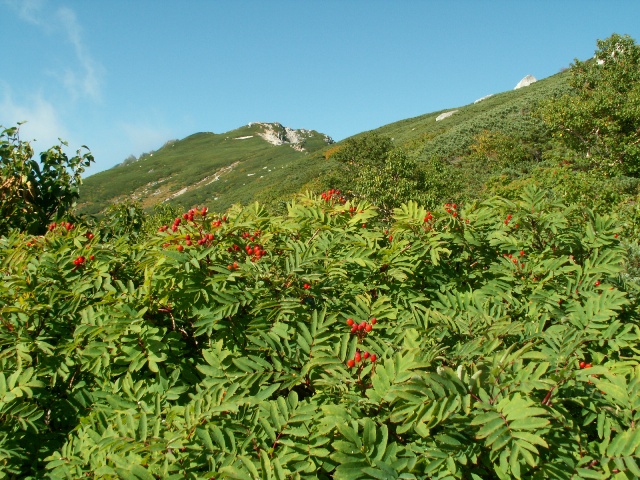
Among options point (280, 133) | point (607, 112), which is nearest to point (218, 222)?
point (607, 112)

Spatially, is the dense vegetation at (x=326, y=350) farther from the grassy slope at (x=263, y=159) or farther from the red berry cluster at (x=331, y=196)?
the grassy slope at (x=263, y=159)

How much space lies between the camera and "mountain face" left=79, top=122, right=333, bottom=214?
192 ft

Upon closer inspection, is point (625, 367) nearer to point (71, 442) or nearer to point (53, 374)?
point (71, 442)

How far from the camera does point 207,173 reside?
80.7 metres

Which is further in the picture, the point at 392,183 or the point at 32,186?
the point at 392,183

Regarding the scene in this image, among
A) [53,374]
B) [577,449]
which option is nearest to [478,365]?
[577,449]

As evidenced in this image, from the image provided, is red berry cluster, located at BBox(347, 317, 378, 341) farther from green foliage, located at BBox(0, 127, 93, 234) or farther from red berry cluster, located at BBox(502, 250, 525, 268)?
green foliage, located at BBox(0, 127, 93, 234)

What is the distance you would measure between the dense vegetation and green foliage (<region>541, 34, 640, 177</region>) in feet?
58.4

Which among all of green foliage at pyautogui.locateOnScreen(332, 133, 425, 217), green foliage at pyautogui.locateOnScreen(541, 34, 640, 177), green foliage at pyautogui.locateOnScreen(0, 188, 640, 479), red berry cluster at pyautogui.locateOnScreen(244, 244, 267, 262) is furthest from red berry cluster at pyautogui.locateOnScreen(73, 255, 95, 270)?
green foliage at pyautogui.locateOnScreen(541, 34, 640, 177)

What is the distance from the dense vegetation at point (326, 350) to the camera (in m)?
1.59

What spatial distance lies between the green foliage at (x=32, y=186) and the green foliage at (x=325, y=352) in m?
2.25

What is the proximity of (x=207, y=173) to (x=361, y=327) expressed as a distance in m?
81.7

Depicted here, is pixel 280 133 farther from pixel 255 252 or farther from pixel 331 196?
pixel 255 252

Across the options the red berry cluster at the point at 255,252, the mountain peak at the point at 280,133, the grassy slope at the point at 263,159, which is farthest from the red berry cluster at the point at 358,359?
the mountain peak at the point at 280,133
